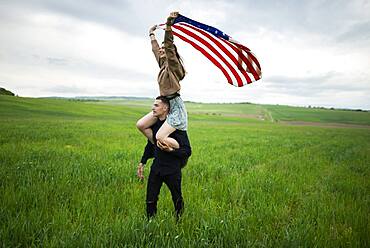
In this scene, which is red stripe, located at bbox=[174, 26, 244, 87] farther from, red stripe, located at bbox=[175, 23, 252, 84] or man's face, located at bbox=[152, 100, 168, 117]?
man's face, located at bbox=[152, 100, 168, 117]

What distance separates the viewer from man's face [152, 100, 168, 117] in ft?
11.7

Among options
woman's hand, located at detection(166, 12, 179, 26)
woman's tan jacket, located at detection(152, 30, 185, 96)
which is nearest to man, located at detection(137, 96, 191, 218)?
woman's tan jacket, located at detection(152, 30, 185, 96)

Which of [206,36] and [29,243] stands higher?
[206,36]

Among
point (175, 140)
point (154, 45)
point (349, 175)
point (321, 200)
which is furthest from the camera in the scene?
point (349, 175)

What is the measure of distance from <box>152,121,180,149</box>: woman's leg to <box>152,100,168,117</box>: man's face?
0.64 ft

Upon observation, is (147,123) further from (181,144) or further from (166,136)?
(181,144)

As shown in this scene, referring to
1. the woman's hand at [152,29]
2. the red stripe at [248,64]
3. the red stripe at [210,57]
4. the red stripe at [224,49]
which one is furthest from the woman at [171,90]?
the red stripe at [248,64]

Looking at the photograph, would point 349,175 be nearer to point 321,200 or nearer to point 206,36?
point 321,200

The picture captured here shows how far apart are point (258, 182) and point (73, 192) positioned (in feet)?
13.6

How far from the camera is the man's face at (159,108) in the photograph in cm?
357

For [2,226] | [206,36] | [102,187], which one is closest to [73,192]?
[102,187]

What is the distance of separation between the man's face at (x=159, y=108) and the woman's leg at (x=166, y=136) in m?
0.19

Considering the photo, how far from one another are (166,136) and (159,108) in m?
0.41

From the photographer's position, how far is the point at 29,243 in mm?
3055
